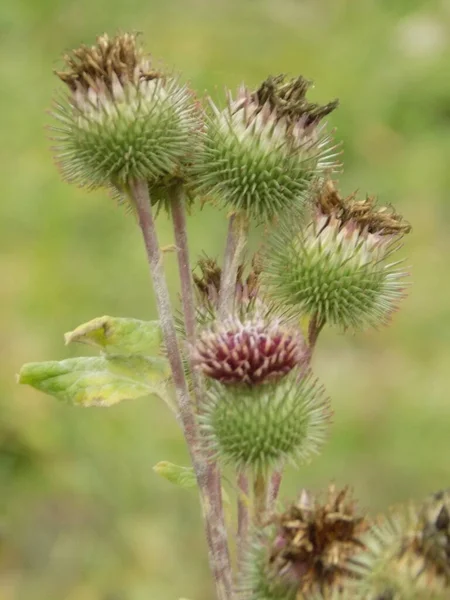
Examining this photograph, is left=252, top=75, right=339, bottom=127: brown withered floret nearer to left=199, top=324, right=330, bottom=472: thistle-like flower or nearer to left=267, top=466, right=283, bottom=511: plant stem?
left=199, top=324, right=330, bottom=472: thistle-like flower

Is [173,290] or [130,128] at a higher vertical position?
[173,290]

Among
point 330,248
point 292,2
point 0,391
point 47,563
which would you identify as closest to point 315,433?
point 330,248

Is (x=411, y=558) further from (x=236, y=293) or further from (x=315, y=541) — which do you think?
(x=236, y=293)

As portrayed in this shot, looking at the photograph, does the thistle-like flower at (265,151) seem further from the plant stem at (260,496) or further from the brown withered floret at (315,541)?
the brown withered floret at (315,541)

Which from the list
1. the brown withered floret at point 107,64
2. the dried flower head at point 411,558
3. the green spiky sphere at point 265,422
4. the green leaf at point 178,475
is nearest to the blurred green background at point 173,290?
the brown withered floret at point 107,64

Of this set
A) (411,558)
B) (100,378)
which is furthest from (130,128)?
(411,558)

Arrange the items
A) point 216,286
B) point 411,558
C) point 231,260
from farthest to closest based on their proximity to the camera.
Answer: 1. point 216,286
2. point 231,260
3. point 411,558

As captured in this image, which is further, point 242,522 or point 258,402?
point 258,402
